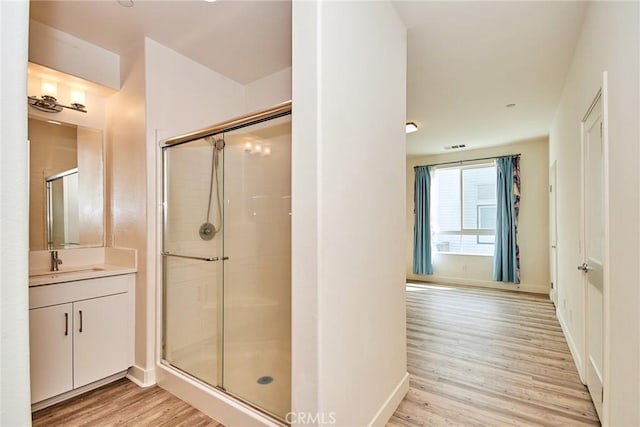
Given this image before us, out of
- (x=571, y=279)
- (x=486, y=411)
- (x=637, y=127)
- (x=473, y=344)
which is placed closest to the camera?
(x=637, y=127)

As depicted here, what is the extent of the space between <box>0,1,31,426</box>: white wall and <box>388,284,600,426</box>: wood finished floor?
1931 millimetres

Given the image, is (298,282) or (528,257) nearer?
(298,282)

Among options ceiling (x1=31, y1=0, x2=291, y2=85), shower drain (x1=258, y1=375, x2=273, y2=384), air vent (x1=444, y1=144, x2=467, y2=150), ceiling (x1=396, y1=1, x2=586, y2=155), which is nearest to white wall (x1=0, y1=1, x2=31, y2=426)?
shower drain (x1=258, y1=375, x2=273, y2=384)

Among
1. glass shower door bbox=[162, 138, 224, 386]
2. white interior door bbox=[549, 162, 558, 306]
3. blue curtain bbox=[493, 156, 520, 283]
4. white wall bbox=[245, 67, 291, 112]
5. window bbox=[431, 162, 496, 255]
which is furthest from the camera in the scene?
window bbox=[431, 162, 496, 255]

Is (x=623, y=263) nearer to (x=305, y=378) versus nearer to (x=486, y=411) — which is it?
(x=486, y=411)

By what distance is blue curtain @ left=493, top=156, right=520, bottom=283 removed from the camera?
5.35 meters

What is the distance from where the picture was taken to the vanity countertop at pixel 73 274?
202 centimetres

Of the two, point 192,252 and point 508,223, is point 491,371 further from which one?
point 508,223

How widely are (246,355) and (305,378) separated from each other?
1032 mm

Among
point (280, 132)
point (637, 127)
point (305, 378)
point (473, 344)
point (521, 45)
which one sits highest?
point (521, 45)

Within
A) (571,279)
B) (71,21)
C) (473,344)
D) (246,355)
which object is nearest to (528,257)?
(571,279)

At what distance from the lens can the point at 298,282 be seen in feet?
4.53

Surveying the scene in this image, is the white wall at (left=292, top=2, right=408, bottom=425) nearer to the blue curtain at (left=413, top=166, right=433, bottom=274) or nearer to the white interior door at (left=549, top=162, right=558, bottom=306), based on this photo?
the white interior door at (left=549, top=162, right=558, bottom=306)

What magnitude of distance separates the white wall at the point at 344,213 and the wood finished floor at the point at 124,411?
99 cm
